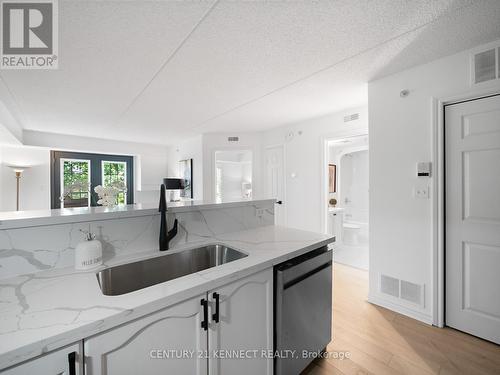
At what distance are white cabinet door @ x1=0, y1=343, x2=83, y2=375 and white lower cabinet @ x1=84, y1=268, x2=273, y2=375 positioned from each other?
26 mm

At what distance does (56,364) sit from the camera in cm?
64

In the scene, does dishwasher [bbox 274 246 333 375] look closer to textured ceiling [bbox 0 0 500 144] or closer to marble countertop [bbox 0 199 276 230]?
marble countertop [bbox 0 199 276 230]

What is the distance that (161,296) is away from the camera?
0.82m

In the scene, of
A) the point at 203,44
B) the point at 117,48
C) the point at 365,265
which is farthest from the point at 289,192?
the point at 117,48

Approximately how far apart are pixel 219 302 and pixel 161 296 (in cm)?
28

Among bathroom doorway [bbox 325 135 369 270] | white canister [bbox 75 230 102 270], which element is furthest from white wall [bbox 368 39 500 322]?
white canister [bbox 75 230 102 270]

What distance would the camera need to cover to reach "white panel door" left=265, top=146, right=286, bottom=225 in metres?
4.20

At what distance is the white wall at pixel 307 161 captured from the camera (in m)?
3.35

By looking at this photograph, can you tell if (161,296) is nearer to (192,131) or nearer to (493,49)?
(493,49)

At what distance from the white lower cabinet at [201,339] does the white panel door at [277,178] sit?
306cm

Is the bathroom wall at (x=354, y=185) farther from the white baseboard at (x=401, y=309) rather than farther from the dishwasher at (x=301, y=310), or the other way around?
the dishwasher at (x=301, y=310)

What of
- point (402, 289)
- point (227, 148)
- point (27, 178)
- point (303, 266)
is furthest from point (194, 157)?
point (402, 289)

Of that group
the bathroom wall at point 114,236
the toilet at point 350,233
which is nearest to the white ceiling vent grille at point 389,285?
the bathroom wall at point 114,236

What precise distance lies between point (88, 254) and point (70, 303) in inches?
13.9
